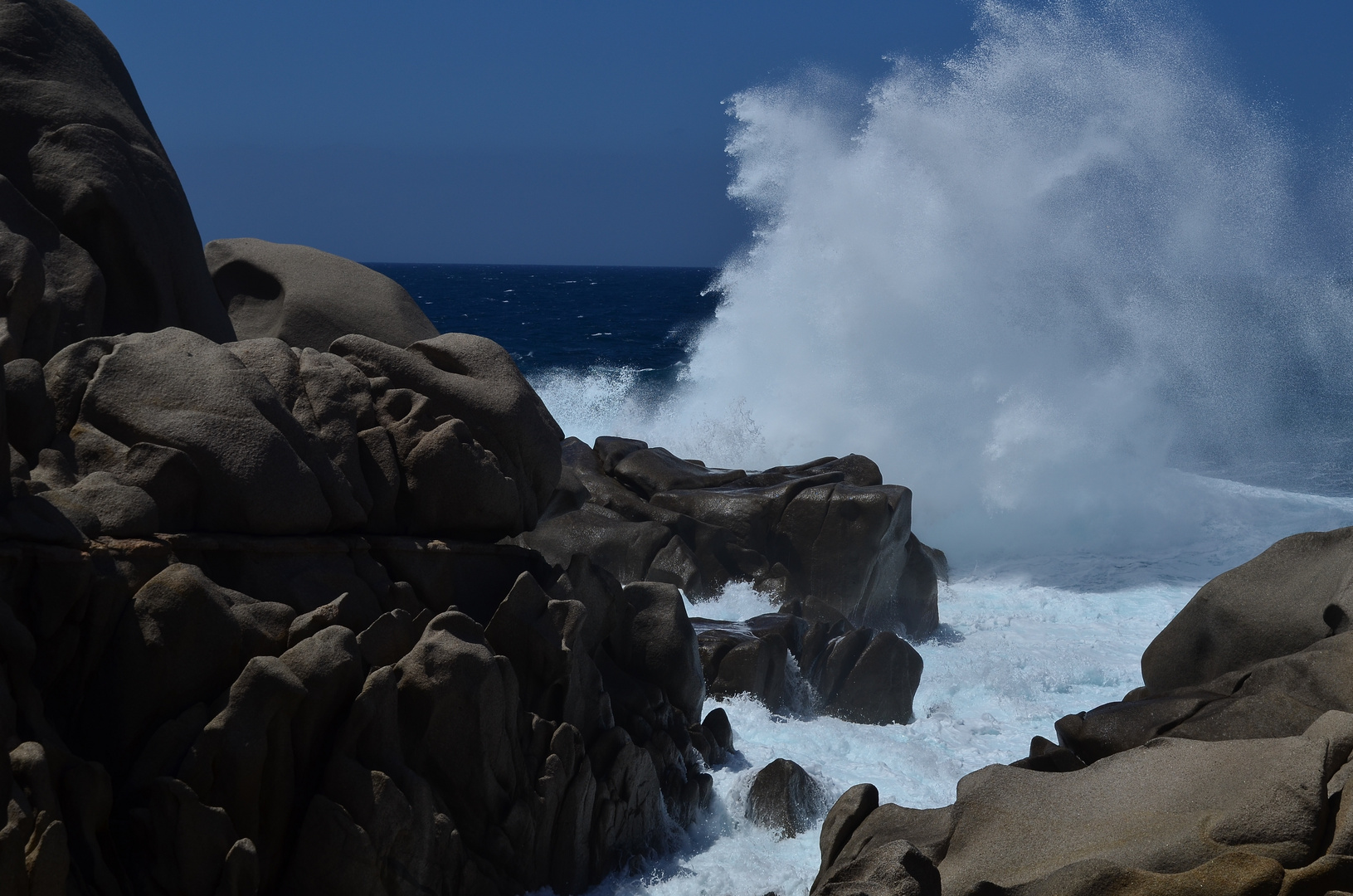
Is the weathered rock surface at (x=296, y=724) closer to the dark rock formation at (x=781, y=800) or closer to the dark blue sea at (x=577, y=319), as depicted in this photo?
the dark rock formation at (x=781, y=800)

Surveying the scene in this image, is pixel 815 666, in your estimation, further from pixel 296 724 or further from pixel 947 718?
pixel 296 724

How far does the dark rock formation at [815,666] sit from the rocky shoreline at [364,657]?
1.48 meters

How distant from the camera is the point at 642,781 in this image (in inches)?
267

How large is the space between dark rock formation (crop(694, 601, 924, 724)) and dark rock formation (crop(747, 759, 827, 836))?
1.84 m

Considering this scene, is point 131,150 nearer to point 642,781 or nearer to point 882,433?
point 642,781

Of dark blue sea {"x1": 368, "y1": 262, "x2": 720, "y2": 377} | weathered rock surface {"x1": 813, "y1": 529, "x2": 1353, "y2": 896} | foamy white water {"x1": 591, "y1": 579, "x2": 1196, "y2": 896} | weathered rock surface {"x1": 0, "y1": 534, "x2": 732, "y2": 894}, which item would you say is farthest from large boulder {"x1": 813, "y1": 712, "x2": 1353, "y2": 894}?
dark blue sea {"x1": 368, "y1": 262, "x2": 720, "y2": 377}

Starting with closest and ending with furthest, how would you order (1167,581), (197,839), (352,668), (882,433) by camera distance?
(197,839) → (352,668) → (1167,581) → (882,433)

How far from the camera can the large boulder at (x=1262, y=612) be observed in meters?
6.61

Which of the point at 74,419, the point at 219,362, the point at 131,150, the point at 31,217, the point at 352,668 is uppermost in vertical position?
the point at 131,150

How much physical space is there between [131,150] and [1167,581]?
13.5 meters

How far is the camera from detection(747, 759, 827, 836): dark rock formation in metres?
7.40

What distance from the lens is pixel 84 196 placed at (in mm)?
6656

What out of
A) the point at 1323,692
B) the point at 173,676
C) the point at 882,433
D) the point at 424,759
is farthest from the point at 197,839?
the point at 882,433

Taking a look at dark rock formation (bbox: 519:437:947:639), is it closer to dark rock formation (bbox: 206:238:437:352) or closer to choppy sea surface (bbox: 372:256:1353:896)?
choppy sea surface (bbox: 372:256:1353:896)
